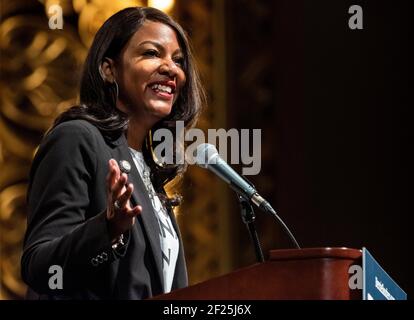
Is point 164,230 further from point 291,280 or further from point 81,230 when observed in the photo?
point 291,280

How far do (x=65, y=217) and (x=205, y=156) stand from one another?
24cm

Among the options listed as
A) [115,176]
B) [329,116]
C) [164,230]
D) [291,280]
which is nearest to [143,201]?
[164,230]

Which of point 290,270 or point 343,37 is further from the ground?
point 343,37

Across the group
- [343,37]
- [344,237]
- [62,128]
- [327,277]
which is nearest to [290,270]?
[327,277]

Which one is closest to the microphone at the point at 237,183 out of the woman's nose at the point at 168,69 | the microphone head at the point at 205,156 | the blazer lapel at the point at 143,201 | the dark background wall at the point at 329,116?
the microphone head at the point at 205,156

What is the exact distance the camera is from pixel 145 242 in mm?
1499

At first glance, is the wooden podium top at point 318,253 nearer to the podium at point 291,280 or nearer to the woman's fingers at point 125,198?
the podium at point 291,280

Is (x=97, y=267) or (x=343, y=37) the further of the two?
(x=343, y=37)

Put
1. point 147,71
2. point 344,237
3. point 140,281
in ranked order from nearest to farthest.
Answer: point 140,281 → point 147,71 → point 344,237

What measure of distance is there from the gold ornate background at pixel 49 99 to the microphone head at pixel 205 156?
1087 mm

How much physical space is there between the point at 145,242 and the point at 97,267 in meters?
0.16

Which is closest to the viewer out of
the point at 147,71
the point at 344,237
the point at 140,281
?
the point at 140,281
